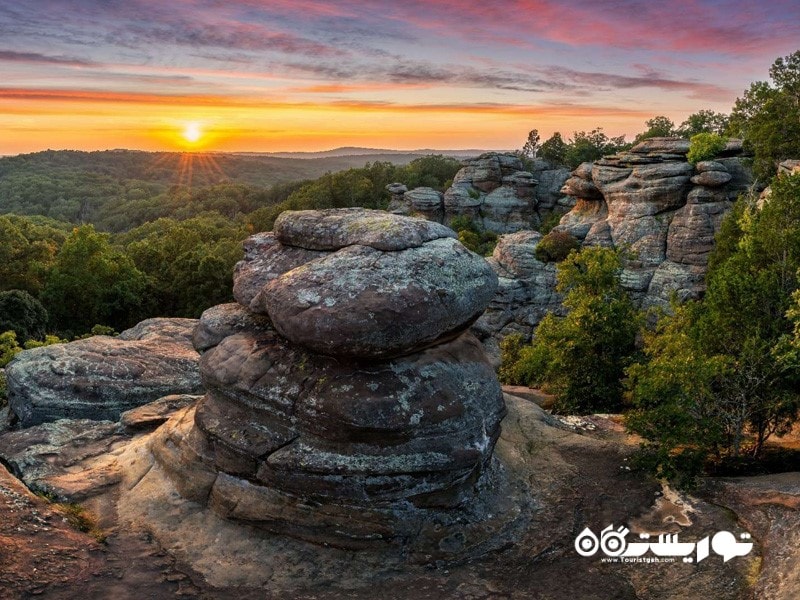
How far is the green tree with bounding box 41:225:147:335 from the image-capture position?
4853 cm

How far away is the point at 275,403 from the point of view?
14.8 metres

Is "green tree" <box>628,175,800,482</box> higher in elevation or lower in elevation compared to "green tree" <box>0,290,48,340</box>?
higher

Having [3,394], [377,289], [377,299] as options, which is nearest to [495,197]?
[3,394]

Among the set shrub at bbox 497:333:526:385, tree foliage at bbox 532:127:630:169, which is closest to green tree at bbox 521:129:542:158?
tree foliage at bbox 532:127:630:169

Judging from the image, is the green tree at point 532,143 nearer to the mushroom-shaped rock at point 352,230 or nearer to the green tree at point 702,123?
the green tree at point 702,123

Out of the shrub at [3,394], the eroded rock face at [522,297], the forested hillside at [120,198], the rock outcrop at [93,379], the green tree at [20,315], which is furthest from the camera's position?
the forested hillside at [120,198]

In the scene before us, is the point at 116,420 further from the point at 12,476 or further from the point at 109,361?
the point at 12,476

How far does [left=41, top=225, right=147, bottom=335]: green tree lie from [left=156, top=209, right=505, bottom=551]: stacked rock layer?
36452 millimetres

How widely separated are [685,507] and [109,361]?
19653mm

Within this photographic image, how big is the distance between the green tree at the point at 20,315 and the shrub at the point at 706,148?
53.8m

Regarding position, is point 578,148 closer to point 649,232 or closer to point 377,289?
point 649,232

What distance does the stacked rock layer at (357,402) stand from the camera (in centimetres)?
1385

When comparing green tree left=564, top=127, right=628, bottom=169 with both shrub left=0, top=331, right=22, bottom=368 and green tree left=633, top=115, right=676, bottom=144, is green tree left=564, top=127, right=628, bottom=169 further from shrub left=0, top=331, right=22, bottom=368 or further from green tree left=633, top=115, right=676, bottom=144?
shrub left=0, top=331, right=22, bottom=368

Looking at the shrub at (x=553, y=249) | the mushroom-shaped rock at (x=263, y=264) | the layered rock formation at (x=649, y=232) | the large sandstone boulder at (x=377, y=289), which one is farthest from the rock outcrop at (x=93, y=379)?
the shrub at (x=553, y=249)
